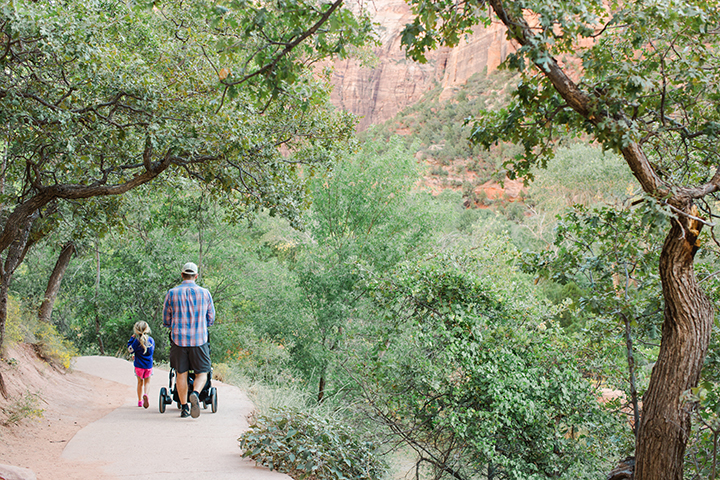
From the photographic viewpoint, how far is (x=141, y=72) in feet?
19.1

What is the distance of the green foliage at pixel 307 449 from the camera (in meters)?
4.76

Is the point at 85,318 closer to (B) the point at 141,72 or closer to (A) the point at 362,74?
(B) the point at 141,72

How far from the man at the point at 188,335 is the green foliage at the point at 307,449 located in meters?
1.02

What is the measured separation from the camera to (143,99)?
224 inches

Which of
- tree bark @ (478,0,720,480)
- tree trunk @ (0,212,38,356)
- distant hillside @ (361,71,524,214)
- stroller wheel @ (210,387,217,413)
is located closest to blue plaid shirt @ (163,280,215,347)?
stroller wheel @ (210,387,217,413)

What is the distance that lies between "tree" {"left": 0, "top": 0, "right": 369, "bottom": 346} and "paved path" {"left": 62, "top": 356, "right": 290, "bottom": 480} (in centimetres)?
252

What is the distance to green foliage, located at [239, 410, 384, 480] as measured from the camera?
4758 millimetres

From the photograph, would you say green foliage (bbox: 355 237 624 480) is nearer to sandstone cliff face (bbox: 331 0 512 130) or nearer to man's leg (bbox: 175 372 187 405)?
man's leg (bbox: 175 372 187 405)

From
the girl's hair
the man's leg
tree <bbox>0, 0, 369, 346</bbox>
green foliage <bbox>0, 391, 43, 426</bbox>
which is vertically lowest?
green foliage <bbox>0, 391, 43, 426</bbox>

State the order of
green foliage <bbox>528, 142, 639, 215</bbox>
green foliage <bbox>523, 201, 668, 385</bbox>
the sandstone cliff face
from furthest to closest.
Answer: the sandstone cliff face
green foliage <bbox>528, 142, 639, 215</bbox>
green foliage <bbox>523, 201, 668, 385</bbox>

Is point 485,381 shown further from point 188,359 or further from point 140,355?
point 140,355

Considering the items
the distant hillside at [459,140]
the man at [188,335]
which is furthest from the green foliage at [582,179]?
the man at [188,335]

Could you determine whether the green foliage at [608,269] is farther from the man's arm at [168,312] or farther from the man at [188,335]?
the man's arm at [168,312]

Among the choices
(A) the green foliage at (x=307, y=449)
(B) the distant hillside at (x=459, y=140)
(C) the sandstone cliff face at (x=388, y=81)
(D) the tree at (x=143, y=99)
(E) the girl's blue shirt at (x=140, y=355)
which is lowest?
(A) the green foliage at (x=307, y=449)
